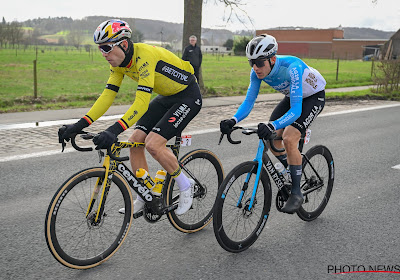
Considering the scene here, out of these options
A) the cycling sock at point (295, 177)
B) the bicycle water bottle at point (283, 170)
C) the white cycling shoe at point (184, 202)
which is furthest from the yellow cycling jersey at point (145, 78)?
the cycling sock at point (295, 177)

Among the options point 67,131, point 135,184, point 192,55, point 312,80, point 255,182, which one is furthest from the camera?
point 192,55

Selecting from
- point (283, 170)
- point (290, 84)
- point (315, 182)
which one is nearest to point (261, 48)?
point (290, 84)

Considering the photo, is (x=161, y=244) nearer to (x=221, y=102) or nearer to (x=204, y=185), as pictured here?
(x=204, y=185)

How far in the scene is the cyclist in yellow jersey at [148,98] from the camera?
3803mm

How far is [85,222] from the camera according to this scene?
12.8ft

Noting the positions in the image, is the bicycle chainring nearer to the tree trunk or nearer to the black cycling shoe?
the black cycling shoe

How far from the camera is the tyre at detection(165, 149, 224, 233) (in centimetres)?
453

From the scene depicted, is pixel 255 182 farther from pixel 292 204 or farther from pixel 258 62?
pixel 258 62

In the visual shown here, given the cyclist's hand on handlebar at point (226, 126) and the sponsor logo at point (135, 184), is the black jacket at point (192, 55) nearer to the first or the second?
the cyclist's hand on handlebar at point (226, 126)

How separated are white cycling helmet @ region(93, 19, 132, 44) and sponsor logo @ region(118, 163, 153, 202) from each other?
3.42ft

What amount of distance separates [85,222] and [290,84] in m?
2.27

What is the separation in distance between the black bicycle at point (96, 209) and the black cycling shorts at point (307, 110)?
128cm

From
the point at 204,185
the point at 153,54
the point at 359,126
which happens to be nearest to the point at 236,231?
the point at 204,185

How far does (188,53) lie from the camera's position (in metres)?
15.2
